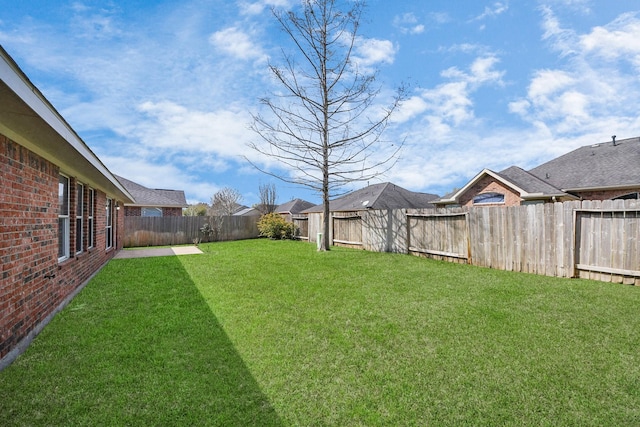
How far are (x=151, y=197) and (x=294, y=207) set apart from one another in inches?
643

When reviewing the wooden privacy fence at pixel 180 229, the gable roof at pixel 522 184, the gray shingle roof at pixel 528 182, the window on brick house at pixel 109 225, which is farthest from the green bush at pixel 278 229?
the gray shingle roof at pixel 528 182

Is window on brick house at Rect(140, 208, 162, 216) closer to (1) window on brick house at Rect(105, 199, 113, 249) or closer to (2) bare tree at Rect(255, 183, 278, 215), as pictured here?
(1) window on brick house at Rect(105, 199, 113, 249)

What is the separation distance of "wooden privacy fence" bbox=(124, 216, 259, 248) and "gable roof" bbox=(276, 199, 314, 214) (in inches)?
492

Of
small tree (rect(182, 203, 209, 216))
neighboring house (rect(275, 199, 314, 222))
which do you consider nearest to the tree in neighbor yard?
neighboring house (rect(275, 199, 314, 222))

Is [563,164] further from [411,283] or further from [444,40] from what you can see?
[411,283]

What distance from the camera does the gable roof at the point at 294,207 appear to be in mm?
34969

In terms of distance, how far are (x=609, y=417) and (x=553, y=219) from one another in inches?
227

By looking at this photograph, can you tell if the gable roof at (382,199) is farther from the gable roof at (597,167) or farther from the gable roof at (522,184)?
the gable roof at (597,167)

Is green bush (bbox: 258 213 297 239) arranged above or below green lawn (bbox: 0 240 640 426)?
above

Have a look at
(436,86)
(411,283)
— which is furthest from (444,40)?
(411,283)

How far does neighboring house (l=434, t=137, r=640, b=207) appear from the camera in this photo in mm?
14234

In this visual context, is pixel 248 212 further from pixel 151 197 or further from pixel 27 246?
pixel 27 246

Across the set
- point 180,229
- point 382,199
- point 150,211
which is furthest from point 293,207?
point 180,229

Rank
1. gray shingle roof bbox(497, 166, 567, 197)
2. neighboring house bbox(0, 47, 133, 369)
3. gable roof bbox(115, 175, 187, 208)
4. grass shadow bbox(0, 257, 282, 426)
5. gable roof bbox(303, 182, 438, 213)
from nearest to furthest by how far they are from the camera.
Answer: grass shadow bbox(0, 257, 282, 426) < neighboring house bbox(0, 47, 133, 369) < gray shingle roof bbox(497, 166, 567, 197) < gable roof bbox(303, 182, 438, 213) < gable roof bbox(115, 175, 187, 208)
